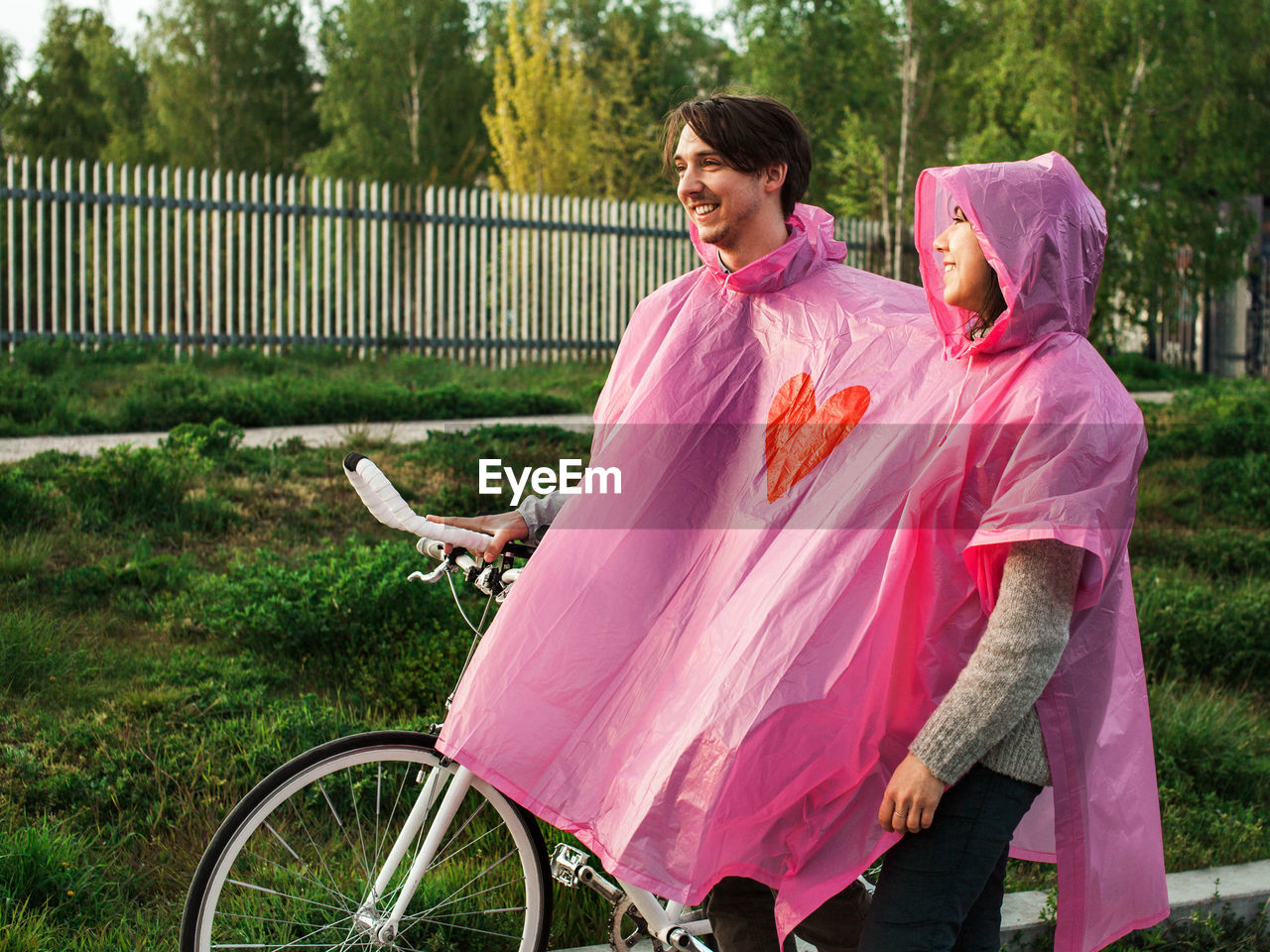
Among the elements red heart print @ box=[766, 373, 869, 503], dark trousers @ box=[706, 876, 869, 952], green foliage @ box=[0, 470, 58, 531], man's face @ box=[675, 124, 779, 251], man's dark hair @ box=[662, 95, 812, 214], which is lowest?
dark trousers @ box=[706, 876, 869, 952]

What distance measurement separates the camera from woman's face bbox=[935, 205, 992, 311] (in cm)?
207

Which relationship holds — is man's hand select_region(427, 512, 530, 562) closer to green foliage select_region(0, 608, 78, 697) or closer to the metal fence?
green foliage select_region(0, 608, 78, 697)

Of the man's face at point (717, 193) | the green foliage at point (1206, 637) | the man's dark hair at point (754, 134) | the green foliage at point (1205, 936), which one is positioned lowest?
the green foliage at point (1205, 936)

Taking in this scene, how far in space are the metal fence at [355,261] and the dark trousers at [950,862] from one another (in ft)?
36.8

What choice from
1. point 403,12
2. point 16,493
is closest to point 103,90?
point 403,12

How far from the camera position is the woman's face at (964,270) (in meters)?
2.07

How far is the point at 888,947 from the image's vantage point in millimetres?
2039

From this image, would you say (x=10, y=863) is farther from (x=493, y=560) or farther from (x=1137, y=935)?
(x=1137, y=935)

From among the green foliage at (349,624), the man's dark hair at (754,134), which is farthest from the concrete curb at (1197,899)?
the man's dark hair at (754,134)

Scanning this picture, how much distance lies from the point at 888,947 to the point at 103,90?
37007mm

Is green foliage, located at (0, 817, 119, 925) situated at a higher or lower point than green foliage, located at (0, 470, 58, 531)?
lower

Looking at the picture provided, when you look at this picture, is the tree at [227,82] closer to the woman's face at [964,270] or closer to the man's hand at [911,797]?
the woman's face at [964,270]

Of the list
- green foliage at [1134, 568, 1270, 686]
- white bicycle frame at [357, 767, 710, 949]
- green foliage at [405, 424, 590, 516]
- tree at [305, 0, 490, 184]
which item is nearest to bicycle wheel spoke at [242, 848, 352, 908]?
white bicycle frame at [357, 767, 710, 949]

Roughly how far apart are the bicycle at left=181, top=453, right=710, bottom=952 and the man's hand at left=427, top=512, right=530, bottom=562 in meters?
0.03
